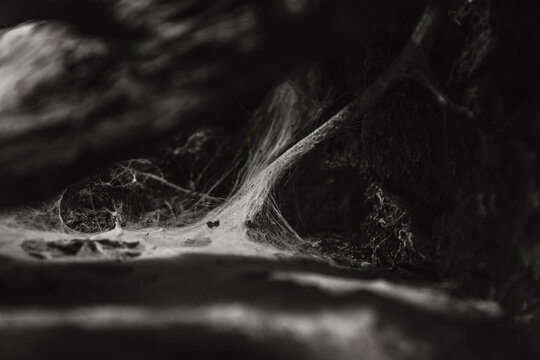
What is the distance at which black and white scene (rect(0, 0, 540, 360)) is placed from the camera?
1.43m

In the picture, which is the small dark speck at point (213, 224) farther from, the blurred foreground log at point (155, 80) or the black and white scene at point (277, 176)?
the blurred foreground log at point (155, 80)

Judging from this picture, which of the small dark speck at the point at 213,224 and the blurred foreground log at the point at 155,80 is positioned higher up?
the blurred foreground log at the point at 155,80

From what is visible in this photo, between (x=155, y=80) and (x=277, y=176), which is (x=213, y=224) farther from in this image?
(x=155, y=80)

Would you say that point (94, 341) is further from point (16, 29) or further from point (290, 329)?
point (16, 29)

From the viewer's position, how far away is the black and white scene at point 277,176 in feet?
4.71

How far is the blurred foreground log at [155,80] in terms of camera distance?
4.85ft

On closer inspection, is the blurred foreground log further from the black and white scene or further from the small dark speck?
A: the small dark speck

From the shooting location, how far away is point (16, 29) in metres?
2.04

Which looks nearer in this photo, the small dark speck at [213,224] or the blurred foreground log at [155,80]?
the blurred foreground log at [155,80]

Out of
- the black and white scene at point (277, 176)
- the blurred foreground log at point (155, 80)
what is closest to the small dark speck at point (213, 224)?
the black and white scene at point (277, 176)

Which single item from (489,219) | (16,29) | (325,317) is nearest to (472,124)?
(489,219)

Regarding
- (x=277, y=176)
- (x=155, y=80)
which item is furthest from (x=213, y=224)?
(x=155, y=80)

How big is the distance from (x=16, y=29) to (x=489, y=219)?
2144 mm

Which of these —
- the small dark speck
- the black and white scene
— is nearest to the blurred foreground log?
the black and white scene
